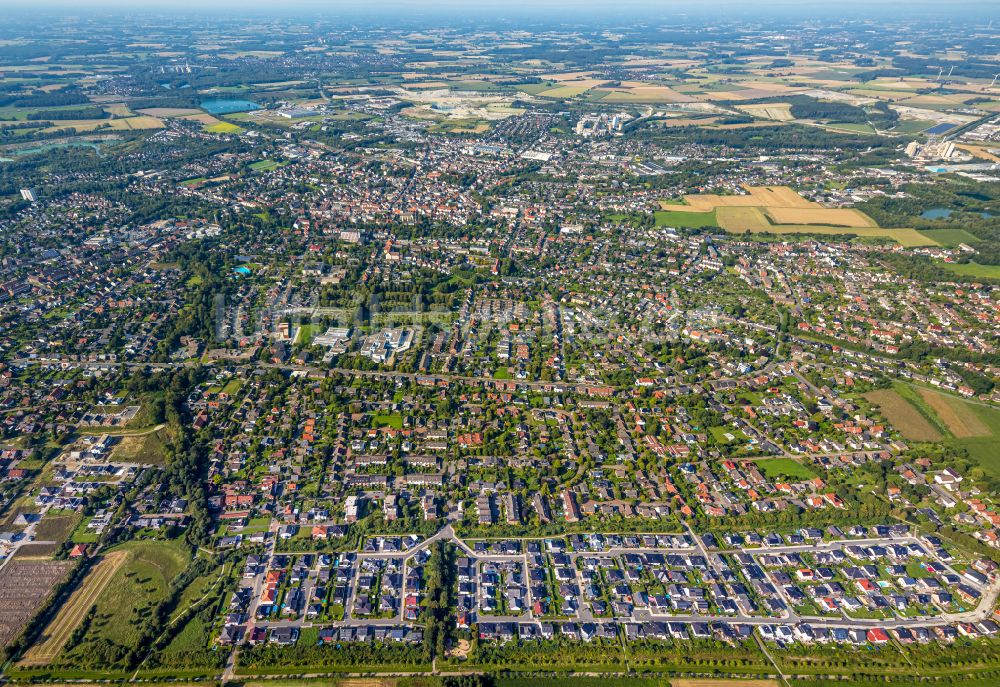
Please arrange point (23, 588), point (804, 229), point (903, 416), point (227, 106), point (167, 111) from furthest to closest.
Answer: point (227, 106) < point (167, 111) < point (804, 229) < point (903, 416) < point (23, 588)

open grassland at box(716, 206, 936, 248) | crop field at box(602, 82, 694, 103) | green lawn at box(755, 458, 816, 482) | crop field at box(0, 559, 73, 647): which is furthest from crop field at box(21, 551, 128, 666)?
crop field at box(602, 82, 694, 103)

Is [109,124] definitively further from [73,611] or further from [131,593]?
[131,593]

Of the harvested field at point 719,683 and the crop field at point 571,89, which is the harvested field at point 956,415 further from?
the crop field at point 571,89

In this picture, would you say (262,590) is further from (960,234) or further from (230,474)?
(960,234)

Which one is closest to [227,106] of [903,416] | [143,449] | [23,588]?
[143,449]

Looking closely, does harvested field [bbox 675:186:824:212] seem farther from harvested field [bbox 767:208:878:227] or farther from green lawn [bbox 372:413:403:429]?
green lawn [bbox 372:413:403:429]

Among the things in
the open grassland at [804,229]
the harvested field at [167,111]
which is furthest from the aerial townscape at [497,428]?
the harvested field at [167,111]
